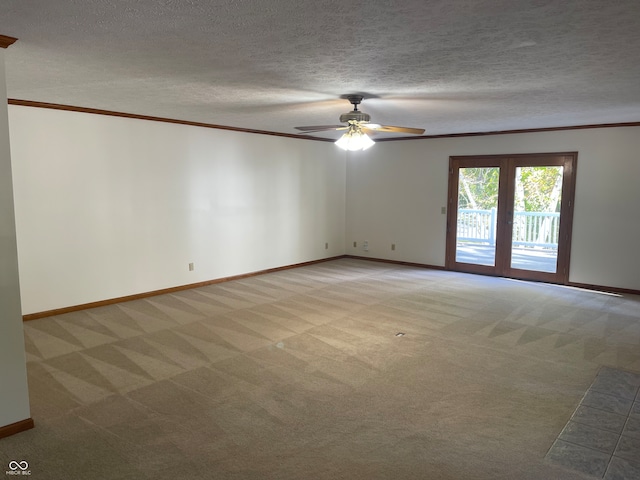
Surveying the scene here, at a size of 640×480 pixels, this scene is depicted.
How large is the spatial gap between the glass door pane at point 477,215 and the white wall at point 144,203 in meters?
2.68

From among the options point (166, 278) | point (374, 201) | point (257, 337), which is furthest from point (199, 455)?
point (374, 201)

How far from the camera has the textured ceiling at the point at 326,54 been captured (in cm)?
224

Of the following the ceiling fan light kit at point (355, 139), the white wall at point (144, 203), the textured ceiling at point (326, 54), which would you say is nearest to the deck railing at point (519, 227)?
the textured ceiling at point (326, 54)

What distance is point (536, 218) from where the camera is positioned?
7.07 meters

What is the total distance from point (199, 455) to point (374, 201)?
22.0 feet

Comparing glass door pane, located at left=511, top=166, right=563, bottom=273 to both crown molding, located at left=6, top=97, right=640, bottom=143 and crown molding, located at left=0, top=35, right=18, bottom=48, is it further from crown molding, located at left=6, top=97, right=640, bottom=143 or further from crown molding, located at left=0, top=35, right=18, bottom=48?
crown molding, located at left=0, top=35, right=18, bottom=48

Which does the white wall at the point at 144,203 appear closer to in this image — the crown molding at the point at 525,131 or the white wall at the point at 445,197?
the white wall at the point at 445,197

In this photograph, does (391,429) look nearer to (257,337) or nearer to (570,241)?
(257,337)

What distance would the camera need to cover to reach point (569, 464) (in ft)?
8.39

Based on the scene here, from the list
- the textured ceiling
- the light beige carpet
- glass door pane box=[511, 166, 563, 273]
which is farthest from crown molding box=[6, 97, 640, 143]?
the light beige carpet

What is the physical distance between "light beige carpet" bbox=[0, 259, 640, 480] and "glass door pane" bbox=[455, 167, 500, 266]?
5.62 feet

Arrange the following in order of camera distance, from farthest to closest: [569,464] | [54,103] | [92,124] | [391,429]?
[92,124] < [54,103] < [391,429] < [569,464]

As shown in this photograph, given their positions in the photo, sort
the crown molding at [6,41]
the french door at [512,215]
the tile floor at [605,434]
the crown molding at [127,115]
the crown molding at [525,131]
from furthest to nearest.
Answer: the french door at [512,215], the crown molding at [525,131], the crown molding at [127,115], the crown molding at [6,41], the tile floor at [605,434]

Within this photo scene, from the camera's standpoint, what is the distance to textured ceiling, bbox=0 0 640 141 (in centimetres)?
224
